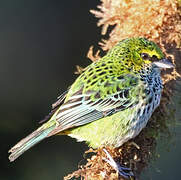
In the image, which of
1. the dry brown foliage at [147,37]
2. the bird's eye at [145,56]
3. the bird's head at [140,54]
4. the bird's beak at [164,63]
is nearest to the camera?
the dry brown foliage at [147,37]

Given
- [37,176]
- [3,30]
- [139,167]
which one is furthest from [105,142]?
[3,30]

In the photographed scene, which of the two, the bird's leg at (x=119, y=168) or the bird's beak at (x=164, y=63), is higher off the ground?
the bird's beak at (x=164, y=63)

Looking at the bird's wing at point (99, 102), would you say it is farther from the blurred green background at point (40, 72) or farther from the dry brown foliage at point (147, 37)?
the blurred green background at point (40, 72)

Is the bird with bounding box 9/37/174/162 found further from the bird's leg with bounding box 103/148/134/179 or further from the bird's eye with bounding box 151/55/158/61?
the bird's leg with bounding box 103/148/134/179

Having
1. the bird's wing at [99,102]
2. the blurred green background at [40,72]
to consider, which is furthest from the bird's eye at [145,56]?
the blurred green background at [40,72]

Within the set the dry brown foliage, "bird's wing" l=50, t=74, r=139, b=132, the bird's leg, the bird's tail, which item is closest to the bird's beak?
the dry brown foliage

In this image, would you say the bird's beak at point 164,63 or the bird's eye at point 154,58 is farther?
the bird's eye at point 154,58

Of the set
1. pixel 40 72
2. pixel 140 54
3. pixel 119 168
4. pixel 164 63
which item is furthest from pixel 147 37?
pixel 40 72

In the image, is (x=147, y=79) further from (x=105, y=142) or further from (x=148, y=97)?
(x=105, y=142)

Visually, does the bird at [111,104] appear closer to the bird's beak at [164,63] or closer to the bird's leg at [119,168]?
the bird's beak at [164,63]

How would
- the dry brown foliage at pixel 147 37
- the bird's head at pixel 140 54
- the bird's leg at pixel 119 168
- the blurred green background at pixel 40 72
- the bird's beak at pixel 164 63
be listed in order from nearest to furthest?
the bird's leg at pixel 119 168
the dry brown foliage at pixel 147 37
the bird's beak at pixel 164 63
the bird's head at pixel 140 54
the blurred green background at pixel 40 72
